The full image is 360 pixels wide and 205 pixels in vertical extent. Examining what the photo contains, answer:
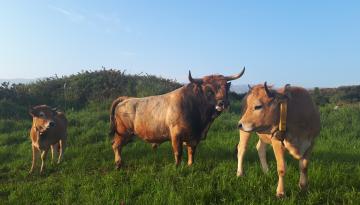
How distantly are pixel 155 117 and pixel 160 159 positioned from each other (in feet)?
3.89

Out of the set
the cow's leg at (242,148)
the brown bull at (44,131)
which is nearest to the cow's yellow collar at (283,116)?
the cow's leg at (242,148)

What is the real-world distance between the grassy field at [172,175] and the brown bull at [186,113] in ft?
1.90

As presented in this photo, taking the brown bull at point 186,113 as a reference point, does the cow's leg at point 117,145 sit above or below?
below

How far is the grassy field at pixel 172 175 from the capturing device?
23.9 ft

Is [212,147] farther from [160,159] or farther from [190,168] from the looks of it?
[190,168]

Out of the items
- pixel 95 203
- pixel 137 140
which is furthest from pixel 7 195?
pixel 137 140

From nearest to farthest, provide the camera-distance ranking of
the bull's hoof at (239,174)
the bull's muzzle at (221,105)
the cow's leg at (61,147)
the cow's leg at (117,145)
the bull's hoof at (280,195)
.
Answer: the bull's hoof at (280,195) → the bull's hoof at (239,174) → the bull's muzzle at (221,105) → the cow's leg at (117,145) → the cow's leg at (61,147)

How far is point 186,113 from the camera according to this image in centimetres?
987

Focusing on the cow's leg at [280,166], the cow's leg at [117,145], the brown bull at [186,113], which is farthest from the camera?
the cow's leg at [117,145]

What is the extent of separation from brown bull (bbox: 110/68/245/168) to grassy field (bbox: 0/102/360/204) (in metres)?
0.58

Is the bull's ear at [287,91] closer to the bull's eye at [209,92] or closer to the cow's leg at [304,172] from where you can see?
the cow's leg at [304,172]

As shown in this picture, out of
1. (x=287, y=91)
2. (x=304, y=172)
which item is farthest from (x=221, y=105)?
(x=304, y=172)

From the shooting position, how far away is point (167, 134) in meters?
10.2

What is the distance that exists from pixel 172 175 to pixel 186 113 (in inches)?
63.3
